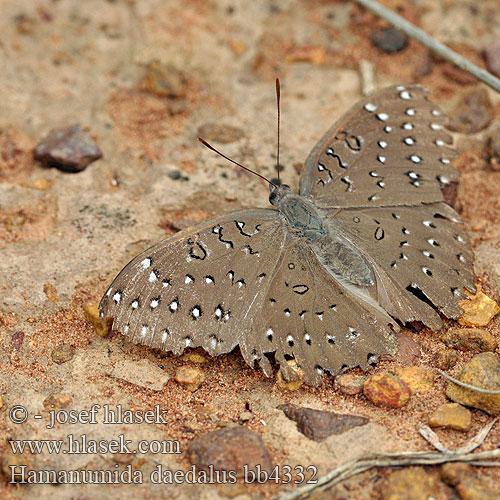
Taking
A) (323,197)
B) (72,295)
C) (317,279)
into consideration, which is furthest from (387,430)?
(72,295)

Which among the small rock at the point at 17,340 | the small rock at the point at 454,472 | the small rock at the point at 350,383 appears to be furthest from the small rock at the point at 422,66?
the small rock at the point at 17,340

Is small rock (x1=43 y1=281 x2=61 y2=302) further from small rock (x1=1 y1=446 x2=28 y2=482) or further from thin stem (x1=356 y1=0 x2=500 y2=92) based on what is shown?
thin stem (x1=356 y1=0 x2=500 y2=92)

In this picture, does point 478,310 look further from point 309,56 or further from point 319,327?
point 309,56

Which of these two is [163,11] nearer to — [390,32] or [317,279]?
[390,32]

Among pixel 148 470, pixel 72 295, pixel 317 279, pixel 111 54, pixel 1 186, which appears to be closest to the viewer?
pixel 148 470

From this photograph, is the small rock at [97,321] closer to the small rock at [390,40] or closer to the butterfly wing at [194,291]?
the butterfly wing at [194,291]

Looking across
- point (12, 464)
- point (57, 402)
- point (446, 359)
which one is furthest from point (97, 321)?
point (446, 359)

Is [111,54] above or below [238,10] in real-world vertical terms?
below

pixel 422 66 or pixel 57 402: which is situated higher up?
pixel 422 66
